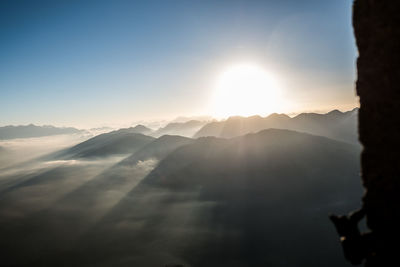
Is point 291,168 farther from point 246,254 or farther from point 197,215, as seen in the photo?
point 246,254

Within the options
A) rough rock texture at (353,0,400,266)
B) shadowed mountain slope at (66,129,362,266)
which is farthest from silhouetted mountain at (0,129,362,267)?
rough rock texture at (353,0,400,266)

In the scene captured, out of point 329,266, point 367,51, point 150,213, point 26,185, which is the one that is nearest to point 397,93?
point 367,51

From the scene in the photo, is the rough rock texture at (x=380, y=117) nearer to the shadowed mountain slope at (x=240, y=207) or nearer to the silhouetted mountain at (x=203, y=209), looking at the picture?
the silhouetted mountain at (x=203, y=209)

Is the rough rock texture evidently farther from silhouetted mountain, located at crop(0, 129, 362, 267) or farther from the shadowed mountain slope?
the shadowed mountain slope

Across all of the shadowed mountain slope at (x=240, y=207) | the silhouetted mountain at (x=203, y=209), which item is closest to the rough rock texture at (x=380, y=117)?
the silhouetted mountain at (x=203, y=209)

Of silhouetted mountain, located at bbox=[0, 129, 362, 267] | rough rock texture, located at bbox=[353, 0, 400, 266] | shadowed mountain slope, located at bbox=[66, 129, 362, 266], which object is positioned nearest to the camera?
rough rock texture, located at bbox=[353, 0, 400, 266]

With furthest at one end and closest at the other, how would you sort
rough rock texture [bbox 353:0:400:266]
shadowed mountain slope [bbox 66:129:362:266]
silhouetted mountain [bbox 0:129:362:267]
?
silhouetted mountain [bbox 0:129:362:267], shadowed mountain slope [bbox 66:129:362:266], rough rock texture [bbox 353:0:400:266]

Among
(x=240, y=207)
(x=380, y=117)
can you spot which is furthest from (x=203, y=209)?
(x=380, y=117)

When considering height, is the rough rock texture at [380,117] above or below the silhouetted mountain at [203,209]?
above
